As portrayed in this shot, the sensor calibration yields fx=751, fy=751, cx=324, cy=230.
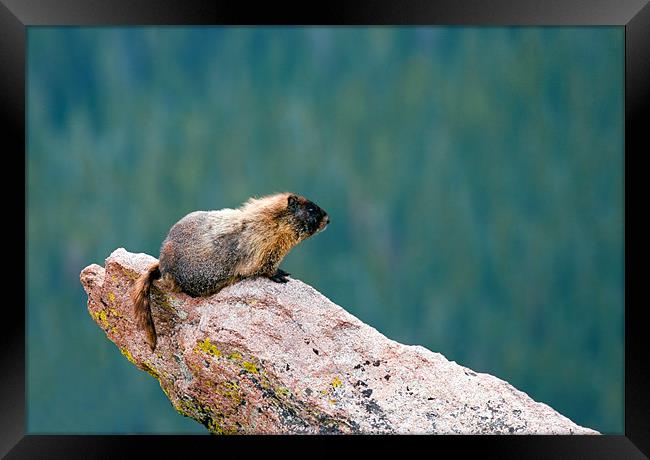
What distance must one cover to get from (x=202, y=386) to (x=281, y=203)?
2042mm

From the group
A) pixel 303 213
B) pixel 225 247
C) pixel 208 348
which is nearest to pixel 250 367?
pixel 208 348

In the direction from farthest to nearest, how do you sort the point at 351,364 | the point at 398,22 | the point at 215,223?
the point at 215,223 < the point at 351,364 < the point at 398,22

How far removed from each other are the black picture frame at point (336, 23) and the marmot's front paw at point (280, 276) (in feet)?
5.42

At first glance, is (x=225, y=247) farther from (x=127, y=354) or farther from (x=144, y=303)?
(x=127, y=354)

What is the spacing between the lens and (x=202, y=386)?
23.4ft

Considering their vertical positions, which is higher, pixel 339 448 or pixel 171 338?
pixel 171 338

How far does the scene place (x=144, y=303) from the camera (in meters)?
7.41

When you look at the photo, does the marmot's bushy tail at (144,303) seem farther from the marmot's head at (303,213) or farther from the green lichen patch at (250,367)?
the marmot's head at (303,213)

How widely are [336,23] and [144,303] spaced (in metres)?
3.27

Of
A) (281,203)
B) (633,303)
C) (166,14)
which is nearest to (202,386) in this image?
(281,203)

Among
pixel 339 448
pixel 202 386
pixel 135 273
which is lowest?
pixel 339 448

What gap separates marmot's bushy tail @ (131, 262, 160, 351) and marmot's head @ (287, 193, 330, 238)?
151 centimetres

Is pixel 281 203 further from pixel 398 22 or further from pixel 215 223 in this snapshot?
pixel 398 22

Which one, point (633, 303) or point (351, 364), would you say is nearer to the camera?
point (633, 303)
